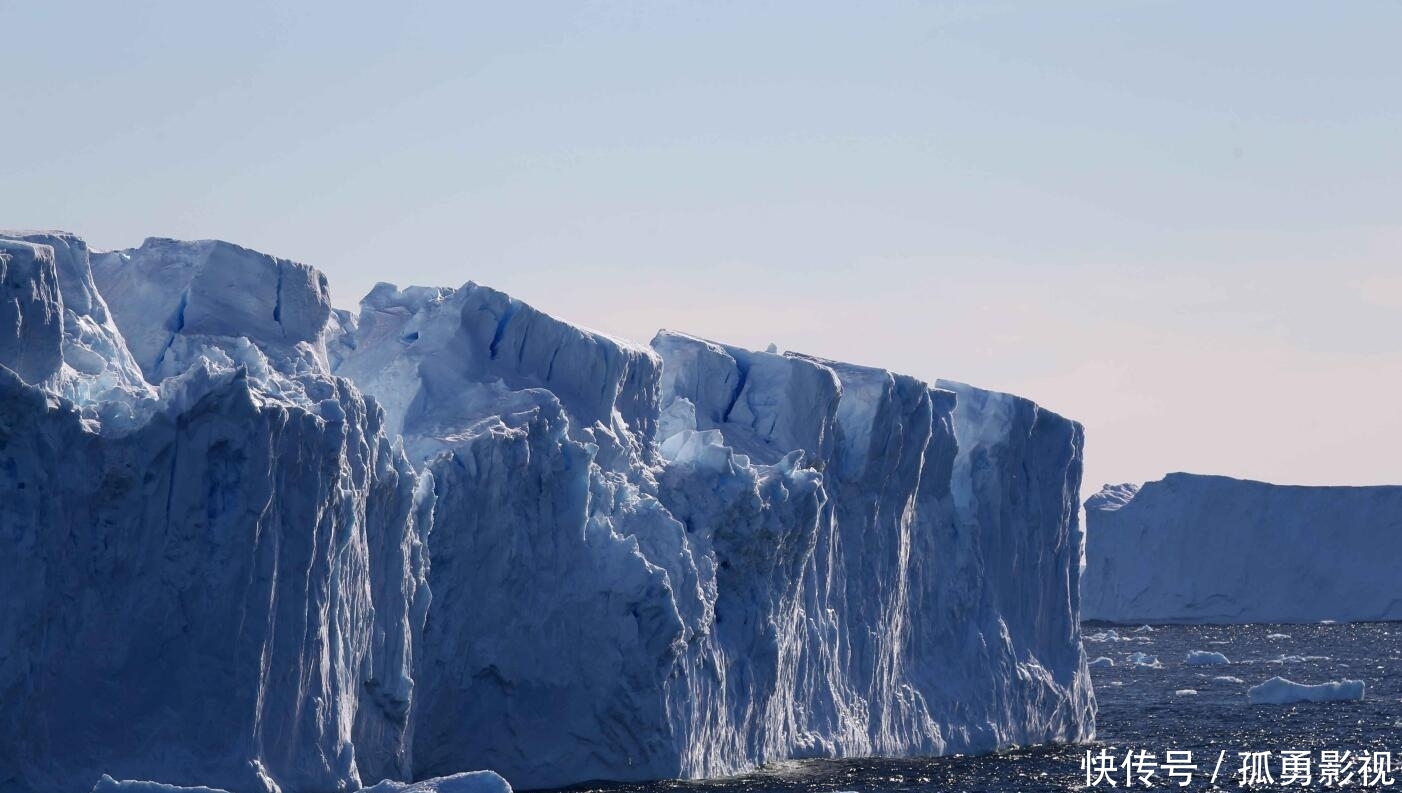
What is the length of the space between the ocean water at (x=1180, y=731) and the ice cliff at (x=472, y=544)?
23.6 inches

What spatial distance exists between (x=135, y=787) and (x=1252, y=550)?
46.8 meters

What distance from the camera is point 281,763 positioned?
13.6 meters

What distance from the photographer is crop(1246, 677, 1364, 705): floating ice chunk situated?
30.2 metres

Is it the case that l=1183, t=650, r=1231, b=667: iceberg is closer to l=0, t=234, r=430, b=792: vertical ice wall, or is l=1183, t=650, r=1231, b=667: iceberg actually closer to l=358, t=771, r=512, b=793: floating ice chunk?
l=0, t=234, r=430, b=792: vertical ice wall

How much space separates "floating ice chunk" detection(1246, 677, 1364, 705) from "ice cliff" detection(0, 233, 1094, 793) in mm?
6153

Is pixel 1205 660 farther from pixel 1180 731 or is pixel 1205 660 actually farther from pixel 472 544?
pixel 472 544

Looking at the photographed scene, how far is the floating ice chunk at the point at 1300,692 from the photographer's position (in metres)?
30.2

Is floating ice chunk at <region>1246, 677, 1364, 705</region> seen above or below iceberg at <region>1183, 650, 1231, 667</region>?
below

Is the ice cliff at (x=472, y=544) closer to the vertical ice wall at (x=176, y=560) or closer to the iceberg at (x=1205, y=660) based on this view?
the vertical ice wall at (x=176, y=560)

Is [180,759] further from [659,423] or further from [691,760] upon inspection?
[659,423]

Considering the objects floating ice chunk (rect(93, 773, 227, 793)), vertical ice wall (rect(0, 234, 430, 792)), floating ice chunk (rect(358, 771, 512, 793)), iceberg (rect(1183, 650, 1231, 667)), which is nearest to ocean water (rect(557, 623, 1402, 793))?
iceberg (rect(1183, 650, 1231, 667))

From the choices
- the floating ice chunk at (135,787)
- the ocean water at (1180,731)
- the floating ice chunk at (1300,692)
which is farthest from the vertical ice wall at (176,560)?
the floating ice chunk at (1300,692)

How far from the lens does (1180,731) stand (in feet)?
85.3

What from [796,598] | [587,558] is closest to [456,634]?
[587,558]
